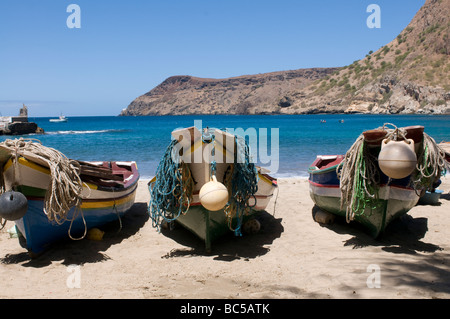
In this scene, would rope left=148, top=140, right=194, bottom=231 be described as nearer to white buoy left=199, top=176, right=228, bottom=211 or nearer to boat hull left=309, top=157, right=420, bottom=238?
white buoy left=199, top=176, right=228, bottom=211

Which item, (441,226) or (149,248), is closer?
(149,248)

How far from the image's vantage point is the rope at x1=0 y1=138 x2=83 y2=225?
514cm

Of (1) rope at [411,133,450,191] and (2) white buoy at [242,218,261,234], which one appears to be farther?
(2) white buoy at [242,218,261,234]

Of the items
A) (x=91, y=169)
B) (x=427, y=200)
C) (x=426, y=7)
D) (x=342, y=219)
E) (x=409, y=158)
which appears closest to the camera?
(x=409, y=158)

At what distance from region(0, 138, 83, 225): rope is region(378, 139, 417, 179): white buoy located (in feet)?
14.0

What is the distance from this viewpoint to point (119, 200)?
6.90m

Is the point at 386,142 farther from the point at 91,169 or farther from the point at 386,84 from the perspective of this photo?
the point at 386,84

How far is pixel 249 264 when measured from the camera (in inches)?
215

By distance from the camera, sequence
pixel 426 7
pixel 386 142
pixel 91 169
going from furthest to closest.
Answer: pixel 426 7
pixel 91 169
pixel 386 142

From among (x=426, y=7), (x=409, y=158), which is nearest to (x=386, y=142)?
(x=409, y=158)

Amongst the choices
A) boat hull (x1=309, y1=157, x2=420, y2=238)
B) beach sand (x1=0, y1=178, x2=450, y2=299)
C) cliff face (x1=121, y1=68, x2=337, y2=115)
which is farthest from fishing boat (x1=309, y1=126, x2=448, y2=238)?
cliff face (x1=121, y1=68, x2=337, y2=115)

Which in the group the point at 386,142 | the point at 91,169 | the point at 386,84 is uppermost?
the point at 386,84

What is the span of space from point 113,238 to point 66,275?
5.44 feet

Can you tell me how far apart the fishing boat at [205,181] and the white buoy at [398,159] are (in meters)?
1.89
